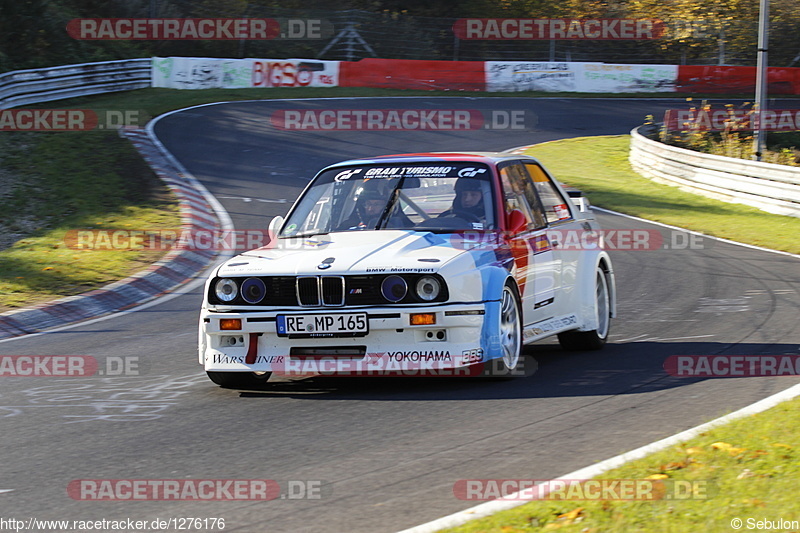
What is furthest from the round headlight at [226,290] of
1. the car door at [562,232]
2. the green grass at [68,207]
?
the green grass at [68,207]

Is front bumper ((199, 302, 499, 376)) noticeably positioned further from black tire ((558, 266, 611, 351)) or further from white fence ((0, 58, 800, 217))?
white fence ((0, 58, 800, 217))

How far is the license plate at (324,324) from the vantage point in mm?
6352

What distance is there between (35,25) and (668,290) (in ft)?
119

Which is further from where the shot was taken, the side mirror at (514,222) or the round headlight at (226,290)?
the side mirror at (514,222)

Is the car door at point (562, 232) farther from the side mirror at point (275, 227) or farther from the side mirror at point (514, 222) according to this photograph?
the side mirror at point (275, 227)

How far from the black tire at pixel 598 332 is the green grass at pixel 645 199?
7675mm

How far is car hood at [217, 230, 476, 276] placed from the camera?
6.41 m

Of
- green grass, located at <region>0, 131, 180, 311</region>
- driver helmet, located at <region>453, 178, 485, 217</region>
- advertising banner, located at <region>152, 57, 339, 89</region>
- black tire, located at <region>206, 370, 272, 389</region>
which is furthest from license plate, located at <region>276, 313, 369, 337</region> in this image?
advertising banner, located at <region>152, 57, 339, 89</region>

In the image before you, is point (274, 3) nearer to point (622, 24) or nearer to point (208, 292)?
point (622, 24)

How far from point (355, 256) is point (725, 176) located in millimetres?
16445

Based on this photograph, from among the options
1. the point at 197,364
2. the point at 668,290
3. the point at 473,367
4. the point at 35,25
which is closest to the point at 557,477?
the point at 473,367

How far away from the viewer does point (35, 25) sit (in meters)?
41.8

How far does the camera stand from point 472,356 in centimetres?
639

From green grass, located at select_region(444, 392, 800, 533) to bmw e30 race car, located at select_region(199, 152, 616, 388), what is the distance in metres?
1.90
